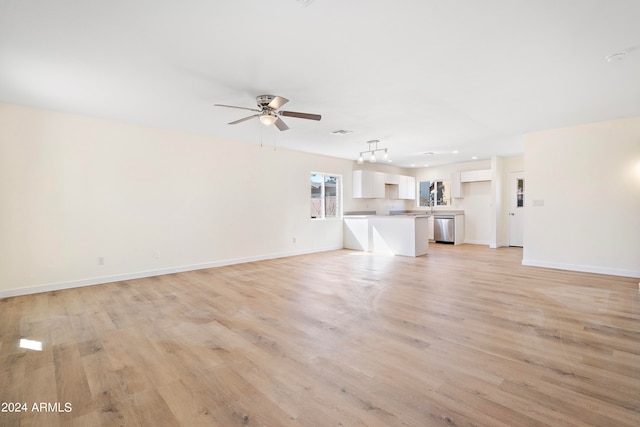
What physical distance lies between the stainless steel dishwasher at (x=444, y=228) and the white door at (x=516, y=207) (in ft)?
4.78

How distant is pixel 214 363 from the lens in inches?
84.1

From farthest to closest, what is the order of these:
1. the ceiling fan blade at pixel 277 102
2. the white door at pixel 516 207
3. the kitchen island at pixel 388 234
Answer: the white door at pixel 516 207 → the kitchen island at pixel 388 234 → the ceiling fan blade at pixel 277 102

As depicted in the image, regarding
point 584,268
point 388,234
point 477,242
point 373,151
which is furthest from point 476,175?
point 584,268

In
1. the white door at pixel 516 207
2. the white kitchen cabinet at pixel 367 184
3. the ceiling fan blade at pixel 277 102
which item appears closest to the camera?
the ceiling fan blade at pixel 277 102

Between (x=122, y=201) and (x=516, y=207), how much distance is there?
29.8ft

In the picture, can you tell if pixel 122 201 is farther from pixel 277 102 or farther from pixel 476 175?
pixel 476 175

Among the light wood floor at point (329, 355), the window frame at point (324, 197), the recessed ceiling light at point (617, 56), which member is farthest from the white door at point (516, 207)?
the recessed ceiling light at point (617, 56)

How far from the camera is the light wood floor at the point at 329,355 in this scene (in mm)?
1612

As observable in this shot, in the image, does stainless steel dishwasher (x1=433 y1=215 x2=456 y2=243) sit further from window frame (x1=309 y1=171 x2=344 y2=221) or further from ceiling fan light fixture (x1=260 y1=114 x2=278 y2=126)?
ceiling fan light fixture (x1=260 y1=114 x2=278 y2=126)

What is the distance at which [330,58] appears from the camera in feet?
8.80

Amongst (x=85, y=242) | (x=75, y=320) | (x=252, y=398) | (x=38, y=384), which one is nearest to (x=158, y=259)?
(x=85, y=242)

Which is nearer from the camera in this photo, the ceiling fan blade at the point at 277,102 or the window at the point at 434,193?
the ceiling fan blade at the point at 277,102

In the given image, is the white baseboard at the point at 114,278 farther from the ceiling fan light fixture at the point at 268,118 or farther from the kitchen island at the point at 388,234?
the ceiling fan light fixture at the point at 268,118

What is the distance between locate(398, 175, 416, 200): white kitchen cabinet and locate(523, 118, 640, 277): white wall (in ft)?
13.8
